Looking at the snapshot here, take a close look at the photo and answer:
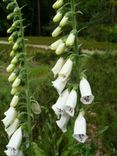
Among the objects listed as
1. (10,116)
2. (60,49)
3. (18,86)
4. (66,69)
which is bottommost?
(10,116)

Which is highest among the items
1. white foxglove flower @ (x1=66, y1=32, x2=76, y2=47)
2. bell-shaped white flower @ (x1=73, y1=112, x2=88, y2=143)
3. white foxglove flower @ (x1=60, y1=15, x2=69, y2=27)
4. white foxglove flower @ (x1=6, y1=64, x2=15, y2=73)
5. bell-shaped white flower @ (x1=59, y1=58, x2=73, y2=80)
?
white foxglove flower @ (x1=60, y1=15, x2=69, y2=27)

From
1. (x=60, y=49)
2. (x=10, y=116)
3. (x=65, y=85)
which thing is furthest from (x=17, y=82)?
(x=60, y=49)

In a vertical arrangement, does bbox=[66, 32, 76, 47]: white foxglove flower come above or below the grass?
above

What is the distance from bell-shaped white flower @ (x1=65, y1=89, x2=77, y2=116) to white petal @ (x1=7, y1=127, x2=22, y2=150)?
2.05ft

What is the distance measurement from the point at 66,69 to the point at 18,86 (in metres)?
0.59

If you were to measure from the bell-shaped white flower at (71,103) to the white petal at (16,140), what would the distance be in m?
0.63

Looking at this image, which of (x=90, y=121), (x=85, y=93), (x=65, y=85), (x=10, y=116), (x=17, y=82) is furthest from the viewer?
(x=90, y=121)

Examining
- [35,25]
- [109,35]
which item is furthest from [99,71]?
[35,25]

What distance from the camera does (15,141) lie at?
4832mm

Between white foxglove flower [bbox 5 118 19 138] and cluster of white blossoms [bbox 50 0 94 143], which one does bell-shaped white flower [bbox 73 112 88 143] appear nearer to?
cluster of white blossoms [bbox 50 0 94 143]

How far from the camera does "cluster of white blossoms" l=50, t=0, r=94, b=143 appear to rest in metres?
4.39

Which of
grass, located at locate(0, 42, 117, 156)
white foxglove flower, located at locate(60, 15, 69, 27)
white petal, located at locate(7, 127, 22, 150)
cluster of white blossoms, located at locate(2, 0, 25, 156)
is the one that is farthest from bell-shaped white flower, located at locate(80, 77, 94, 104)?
white petal, located at locate(7, 127, 22, 150)

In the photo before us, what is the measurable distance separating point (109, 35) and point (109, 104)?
17303mm

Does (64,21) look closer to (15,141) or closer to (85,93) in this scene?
(85,93)
